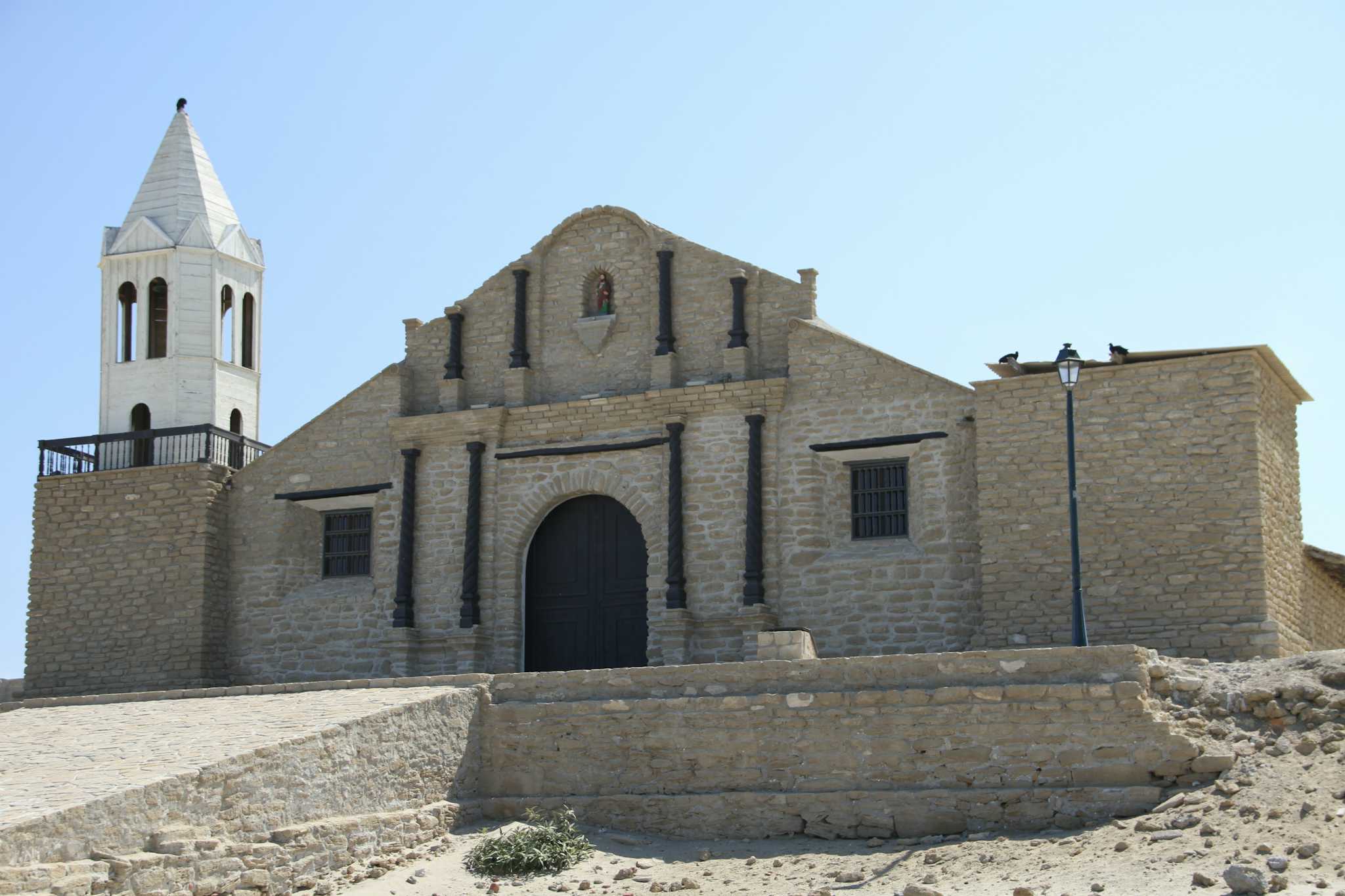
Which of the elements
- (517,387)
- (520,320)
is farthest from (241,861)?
(520,320)

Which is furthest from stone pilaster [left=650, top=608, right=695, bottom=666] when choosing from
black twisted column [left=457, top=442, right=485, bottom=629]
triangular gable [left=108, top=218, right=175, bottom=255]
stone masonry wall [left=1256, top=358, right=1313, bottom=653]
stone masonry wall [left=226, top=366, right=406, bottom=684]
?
triangular gable [left=108, top=218, right=175, bottom=255]

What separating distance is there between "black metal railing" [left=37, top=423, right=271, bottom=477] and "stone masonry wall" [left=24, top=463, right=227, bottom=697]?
0.36 m

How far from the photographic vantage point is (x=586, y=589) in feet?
70.8

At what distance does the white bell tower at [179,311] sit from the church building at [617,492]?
0.16ft

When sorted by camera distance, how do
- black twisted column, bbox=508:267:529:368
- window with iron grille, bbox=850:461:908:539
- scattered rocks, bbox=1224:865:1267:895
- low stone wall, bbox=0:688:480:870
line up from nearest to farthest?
scattered rocks, bbox=1224:865:1267:895
low stone wall, bbox=0:688:480:870
window with iron grille, bbox=850:461:908:539
black twisted column, bbox=508:267:529:368

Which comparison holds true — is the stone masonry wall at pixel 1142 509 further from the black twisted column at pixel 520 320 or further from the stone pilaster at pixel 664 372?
the black twisted column at pixel 520 320

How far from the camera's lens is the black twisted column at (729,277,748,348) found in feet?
69.7

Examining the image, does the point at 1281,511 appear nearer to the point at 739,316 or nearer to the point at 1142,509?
the point at 1142,509

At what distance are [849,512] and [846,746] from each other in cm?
588

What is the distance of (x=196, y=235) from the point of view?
24.3 meters

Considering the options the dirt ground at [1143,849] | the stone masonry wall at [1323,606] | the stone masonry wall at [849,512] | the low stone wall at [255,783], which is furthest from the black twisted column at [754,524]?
the stone masonry wall at [1323,606]

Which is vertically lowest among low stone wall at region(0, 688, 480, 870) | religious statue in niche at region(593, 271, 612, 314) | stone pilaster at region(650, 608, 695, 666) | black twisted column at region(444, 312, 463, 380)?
low stone wall at region(0, 688, 480, 870)

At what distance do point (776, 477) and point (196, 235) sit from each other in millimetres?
10237

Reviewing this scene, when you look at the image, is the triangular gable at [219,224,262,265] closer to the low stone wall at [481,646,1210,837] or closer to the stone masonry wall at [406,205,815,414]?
the stone masonry wall at [406,205,815,414]
